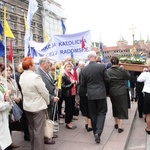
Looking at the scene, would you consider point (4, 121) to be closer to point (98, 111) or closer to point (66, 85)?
point (98, 111)

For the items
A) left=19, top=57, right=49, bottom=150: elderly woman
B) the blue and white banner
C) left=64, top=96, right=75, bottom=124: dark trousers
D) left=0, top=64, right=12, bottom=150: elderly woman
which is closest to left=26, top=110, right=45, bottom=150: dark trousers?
left=19, top=57, right=49, bottom=150: elderly woman

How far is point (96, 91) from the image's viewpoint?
455cm

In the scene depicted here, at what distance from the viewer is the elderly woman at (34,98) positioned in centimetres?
379

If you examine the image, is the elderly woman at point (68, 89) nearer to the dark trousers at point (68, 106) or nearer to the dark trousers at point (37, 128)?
the dark trousers at point (68, 106)

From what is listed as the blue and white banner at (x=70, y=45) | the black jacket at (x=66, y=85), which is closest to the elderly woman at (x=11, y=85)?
the black jacket at (x=66, y=85)

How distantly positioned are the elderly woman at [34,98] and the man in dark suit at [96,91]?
106cm

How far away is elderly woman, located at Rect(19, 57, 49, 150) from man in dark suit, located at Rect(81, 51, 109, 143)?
1.06 m

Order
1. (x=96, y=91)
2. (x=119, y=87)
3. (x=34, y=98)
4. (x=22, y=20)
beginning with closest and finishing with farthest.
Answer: (x=34, y=98) < (x=96, y=91) < (x=119, y=87) < (x=22, y=20)

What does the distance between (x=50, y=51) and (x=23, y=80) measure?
404 centimetres

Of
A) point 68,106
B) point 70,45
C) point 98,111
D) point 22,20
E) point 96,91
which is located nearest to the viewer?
point 96,91

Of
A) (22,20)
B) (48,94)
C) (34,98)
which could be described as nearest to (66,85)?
(48,94)

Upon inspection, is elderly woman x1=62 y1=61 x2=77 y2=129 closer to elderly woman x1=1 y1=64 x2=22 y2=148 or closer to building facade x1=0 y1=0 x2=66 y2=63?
elderly woman x1=1 y1=64 x2=22 y2=148

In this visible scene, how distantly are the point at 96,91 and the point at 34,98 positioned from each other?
130cm

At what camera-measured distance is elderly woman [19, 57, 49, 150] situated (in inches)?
149
